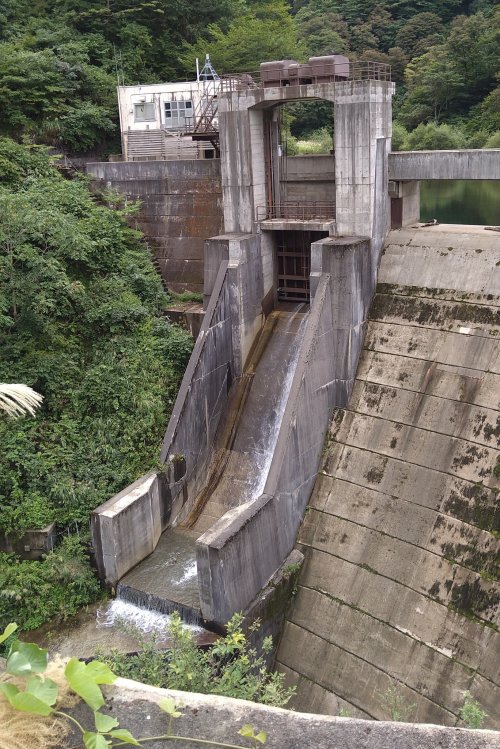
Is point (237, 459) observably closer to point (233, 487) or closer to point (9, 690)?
point (233, 487)

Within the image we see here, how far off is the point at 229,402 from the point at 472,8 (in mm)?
43494

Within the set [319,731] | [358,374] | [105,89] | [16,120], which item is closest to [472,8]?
[105,89]

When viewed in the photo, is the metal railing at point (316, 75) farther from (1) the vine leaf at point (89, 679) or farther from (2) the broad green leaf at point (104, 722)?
(2) the broad green leaf at point (104, 722)

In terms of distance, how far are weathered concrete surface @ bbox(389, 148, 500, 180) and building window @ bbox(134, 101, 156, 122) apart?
9.11 metres

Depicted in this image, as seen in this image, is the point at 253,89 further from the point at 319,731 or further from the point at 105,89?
the point at 319,731

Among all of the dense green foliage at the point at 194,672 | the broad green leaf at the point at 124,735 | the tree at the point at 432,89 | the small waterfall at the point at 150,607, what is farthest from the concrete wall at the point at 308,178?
the tree at the point at 432,89

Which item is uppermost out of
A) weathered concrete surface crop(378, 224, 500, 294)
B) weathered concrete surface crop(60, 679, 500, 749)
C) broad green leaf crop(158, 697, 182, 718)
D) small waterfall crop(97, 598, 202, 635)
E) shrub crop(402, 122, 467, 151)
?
shrub crop(402, 122, 467, 151)

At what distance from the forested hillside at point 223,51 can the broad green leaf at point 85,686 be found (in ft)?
60.5

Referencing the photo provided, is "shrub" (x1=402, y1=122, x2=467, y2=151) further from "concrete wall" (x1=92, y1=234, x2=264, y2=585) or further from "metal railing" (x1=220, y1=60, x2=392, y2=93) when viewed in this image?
"concrete wall" (x1=92, y1=234, x2=264, y2=585)

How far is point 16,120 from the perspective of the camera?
64.0 ft

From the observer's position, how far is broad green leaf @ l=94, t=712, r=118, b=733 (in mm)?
3498

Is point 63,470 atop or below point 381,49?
below

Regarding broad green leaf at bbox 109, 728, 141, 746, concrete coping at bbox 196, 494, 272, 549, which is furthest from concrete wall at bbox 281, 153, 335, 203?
broad green leaf at bbox 109, 728, 141, 746

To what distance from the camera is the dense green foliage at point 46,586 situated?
1155 cm
